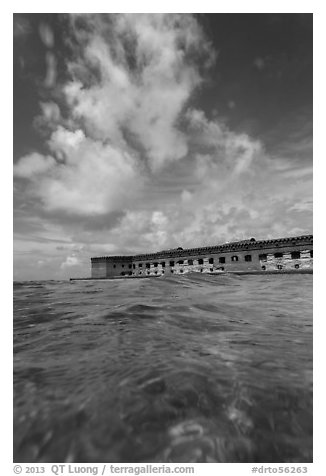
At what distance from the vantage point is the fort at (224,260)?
94.0ft

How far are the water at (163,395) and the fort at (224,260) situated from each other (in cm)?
1864

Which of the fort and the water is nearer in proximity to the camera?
the water

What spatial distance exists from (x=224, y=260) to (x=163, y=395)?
111 ft

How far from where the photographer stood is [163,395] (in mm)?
2129

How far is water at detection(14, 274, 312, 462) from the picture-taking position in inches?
65.6

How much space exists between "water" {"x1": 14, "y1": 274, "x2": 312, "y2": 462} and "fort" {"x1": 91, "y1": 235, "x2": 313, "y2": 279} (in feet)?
61.1

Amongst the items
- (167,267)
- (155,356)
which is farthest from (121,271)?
(155,356)

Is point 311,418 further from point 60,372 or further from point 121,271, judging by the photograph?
point 121,271

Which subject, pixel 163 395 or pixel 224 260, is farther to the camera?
pixel 224 260

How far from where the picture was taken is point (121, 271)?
46.6m

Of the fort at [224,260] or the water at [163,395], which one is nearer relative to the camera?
the water at [163,395]

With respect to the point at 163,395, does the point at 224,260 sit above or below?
below

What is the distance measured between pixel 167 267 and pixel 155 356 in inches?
1530
